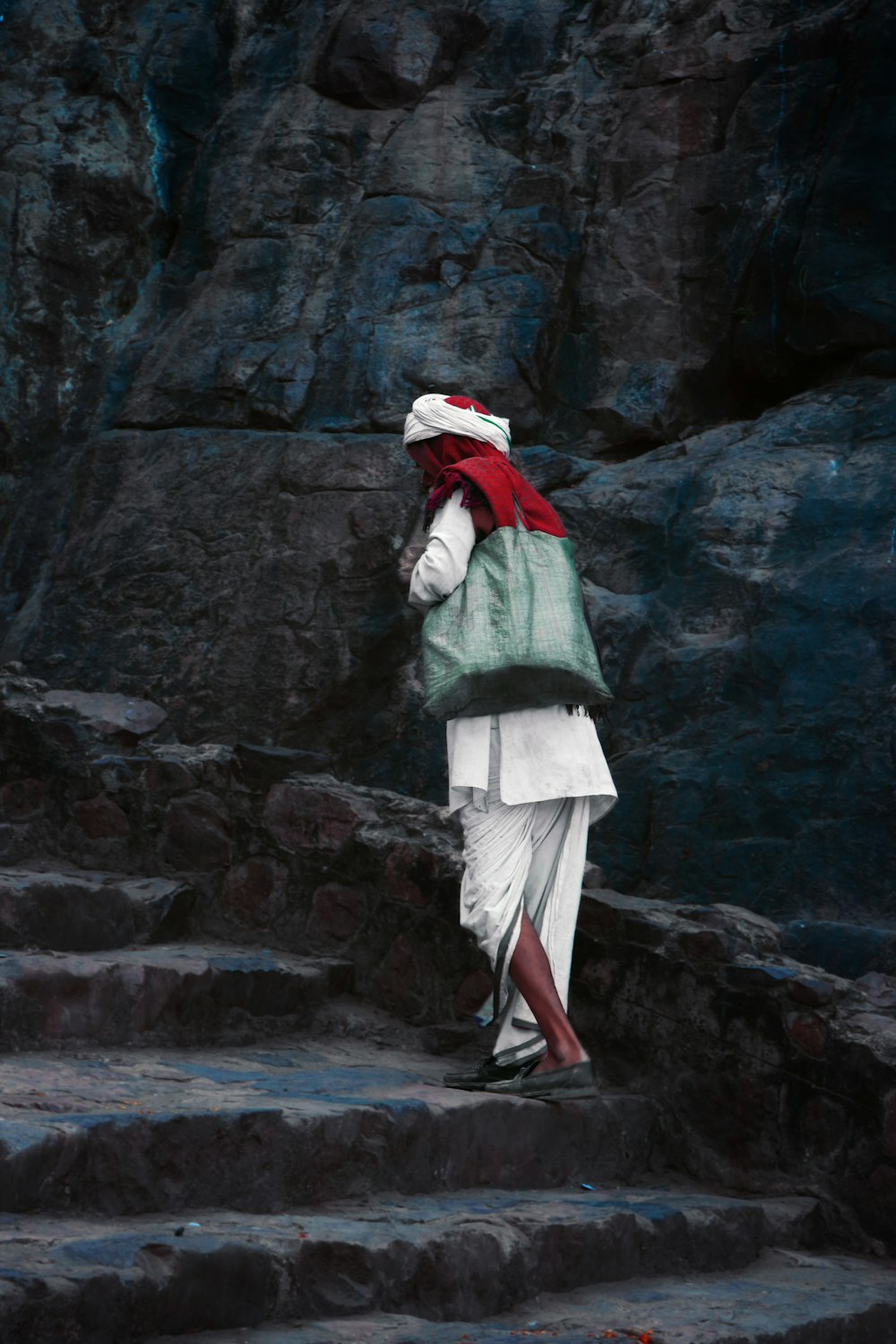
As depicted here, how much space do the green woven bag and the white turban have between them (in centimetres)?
30

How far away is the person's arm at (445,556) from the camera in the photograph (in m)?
3.41

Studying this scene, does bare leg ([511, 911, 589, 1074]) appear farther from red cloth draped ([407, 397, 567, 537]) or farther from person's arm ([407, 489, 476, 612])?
red cloth draped ([407, 397, 567, 537])

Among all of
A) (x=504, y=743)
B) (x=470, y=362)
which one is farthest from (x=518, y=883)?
(x=470, y=362)

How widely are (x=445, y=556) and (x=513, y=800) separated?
624 millimetres

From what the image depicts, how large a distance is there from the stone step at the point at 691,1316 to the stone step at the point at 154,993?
1.18m

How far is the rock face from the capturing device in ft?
17.8

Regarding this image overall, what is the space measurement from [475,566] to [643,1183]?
1.59 m

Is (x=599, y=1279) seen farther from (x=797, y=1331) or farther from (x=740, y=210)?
(x=740, y=210)

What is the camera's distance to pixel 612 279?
22.5ft

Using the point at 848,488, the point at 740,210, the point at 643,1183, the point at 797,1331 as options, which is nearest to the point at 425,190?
the point at 740,210

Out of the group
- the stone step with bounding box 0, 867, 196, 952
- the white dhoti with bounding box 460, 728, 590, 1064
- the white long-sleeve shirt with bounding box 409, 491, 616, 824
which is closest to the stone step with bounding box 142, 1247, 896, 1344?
the white dhoti with bounding box 460, 728, 590, 1064

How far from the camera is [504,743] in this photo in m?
3.42

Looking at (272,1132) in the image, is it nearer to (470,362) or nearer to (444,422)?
(444,422)

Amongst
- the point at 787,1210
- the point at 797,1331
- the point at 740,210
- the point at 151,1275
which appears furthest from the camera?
the point at 740,210
